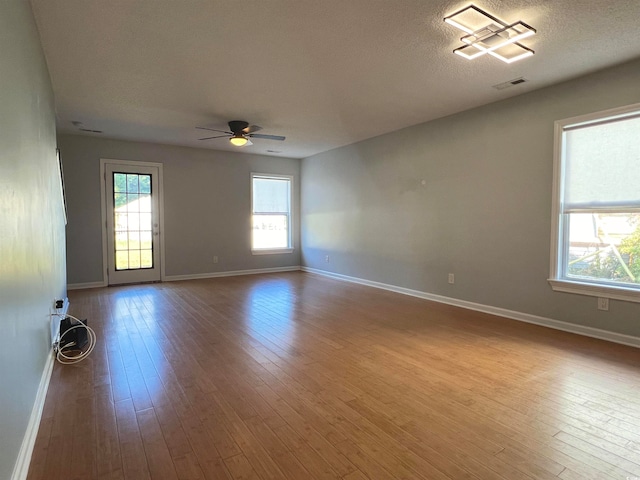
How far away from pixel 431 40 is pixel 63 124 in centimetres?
539

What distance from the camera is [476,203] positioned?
4.56 meters

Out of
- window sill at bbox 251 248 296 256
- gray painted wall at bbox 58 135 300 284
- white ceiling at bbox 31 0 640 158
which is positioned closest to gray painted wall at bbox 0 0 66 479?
white ceiling at bbox 31 0 640 158

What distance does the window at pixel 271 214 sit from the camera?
7.86m

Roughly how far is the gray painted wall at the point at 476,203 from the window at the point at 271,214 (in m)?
1.85

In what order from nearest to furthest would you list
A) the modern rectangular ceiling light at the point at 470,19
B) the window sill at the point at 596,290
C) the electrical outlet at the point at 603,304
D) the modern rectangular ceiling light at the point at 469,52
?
1. the modern rectangular ceiling light at the point at 470,19
2. the modern rectangular ceiling light at the point at 469,52
3. the window sill at the point at 596,290
4. the electrical outlet at the point at 603,304

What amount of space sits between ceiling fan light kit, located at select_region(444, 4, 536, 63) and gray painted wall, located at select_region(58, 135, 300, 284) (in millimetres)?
5399

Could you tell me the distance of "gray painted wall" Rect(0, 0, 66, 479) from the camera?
1.49 meters

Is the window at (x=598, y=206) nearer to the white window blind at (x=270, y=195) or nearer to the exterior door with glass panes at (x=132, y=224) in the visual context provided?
the white window blind at (x=270, y=195)

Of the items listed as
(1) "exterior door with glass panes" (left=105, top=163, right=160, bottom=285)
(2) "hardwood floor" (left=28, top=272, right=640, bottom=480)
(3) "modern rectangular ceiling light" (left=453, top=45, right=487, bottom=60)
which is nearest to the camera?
(2) "hardwood floor" (left=28, top=272, right=640, bottom=480)

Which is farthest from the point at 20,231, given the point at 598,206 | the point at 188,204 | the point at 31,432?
the point at 188,204

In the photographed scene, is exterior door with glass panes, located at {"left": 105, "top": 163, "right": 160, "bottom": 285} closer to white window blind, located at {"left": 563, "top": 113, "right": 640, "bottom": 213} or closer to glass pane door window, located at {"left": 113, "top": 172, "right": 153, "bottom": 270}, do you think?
glass pane door window, located at {"left": 113, "top": 172, "right": 153, "bottom": 270}

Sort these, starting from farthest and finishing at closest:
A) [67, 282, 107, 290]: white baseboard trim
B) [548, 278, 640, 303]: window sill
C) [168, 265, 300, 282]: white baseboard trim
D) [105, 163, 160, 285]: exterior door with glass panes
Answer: [168, 265, 300, 282]: white baseboard trim → [105, 163, 160, 285]: exterior door with glass panes → [67, 282, 107, 290]: white baseboard trim → [548, 278, 640, 303]: window sill

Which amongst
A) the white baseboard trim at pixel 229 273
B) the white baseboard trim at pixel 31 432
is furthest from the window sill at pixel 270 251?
the white baseboard trim at pixel 31 432

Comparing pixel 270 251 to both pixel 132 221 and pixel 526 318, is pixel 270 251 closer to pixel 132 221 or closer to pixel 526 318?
pixel 132 221
